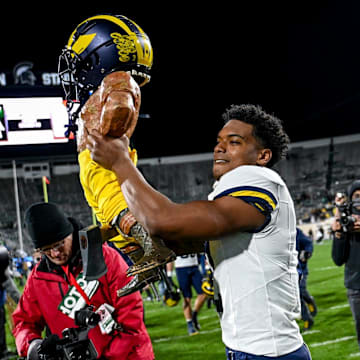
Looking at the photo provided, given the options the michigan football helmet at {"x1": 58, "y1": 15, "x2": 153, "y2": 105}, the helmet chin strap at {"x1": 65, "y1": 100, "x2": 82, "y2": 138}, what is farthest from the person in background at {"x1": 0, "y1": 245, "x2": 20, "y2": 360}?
the michigan football helmet at {"x1": 58, "y1": 15, "x2": 153, "y2": 105}

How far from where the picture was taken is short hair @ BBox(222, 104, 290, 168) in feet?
5.93

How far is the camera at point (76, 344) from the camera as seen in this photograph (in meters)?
2.37

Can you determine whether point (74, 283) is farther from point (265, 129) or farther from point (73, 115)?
point (265, 129)

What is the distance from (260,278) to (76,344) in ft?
3.89

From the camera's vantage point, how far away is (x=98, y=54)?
158 cm

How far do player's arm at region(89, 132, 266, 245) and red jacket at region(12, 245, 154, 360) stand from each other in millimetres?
1623

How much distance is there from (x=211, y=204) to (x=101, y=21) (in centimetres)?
74

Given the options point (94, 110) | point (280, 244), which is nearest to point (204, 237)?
point (280, 244)

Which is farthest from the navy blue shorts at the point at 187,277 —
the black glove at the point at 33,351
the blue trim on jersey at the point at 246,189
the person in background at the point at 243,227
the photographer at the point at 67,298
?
the blue trim on jersey at the point at 246,189

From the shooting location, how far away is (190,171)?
32188mm

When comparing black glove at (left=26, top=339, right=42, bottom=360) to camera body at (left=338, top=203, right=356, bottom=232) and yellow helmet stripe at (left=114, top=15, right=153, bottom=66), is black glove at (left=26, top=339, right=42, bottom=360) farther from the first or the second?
camera body at (left=338, top=203, right=356, bottom=232)

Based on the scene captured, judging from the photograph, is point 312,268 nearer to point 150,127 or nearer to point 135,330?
point 150,127

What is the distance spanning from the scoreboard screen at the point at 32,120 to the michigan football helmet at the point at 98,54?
23.8ft

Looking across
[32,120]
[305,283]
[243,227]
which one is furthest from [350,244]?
[32,120]
